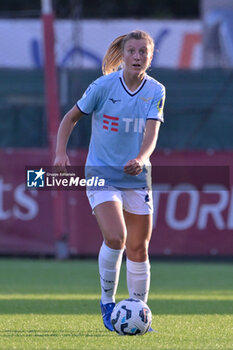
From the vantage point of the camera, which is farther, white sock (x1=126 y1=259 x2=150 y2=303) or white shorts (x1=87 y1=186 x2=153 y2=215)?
white sock (x1=126 y1=259 x2=150 y2=303)

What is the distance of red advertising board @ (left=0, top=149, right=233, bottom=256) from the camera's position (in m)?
13.3

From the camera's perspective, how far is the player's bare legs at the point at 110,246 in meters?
6.16

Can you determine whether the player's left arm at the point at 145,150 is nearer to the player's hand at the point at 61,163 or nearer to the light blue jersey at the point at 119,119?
the light blue jersey at the point at 119,119

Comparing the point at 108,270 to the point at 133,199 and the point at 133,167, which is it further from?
the point at 133,167

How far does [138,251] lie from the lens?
6.46 m

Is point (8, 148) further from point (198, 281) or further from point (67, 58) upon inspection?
point (198, 281)

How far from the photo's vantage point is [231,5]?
22562mm

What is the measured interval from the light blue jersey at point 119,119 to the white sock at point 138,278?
1.87 feet

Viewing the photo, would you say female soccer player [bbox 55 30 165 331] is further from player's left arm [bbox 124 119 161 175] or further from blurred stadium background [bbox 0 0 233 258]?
blurred stadium background [bbox 0 0 233 258]

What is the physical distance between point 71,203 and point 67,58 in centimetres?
257

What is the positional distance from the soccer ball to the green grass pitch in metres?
0.07

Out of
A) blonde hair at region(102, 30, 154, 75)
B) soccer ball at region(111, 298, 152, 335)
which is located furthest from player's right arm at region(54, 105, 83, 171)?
soccer ball at region(111, 298, 152, 335)

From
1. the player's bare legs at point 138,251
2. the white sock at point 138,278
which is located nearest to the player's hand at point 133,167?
the player's bare legs at point 138,251

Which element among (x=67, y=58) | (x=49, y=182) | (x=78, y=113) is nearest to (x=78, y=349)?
(x=78, y=113)
